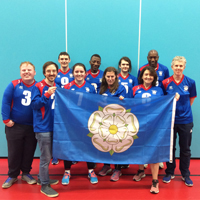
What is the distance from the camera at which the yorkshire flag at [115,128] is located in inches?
103

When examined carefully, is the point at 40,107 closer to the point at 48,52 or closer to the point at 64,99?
the point at 64,99

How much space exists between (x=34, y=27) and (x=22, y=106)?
68.1 inches

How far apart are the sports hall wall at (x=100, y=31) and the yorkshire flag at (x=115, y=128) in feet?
4.42

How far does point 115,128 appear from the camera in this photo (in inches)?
105

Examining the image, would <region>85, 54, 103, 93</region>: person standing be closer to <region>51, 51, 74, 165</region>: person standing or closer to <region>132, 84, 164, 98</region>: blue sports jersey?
<region>51, 51, 74, 165</region>: person standing

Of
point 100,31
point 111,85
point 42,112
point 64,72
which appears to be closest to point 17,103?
point 42,112

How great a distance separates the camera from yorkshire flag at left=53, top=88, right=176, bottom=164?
262 centimetres

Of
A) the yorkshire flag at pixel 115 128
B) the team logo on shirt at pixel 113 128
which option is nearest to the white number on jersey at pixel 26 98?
the yorkshire flag at pixel 115 128

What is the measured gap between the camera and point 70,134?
262 centimetres

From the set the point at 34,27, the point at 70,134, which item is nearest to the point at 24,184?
the point at 70,134

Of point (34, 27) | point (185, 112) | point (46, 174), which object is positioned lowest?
point (46, 174)

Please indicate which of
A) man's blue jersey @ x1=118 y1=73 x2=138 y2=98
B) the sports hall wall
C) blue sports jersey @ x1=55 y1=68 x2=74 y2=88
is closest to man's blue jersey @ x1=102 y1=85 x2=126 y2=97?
man's blue jersey @ x1=118 y1=73 x2=138 y2=98

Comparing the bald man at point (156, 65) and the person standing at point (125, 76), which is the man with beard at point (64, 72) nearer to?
the person standing at point (125, 76)

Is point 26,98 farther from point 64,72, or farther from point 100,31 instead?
point 100,31
